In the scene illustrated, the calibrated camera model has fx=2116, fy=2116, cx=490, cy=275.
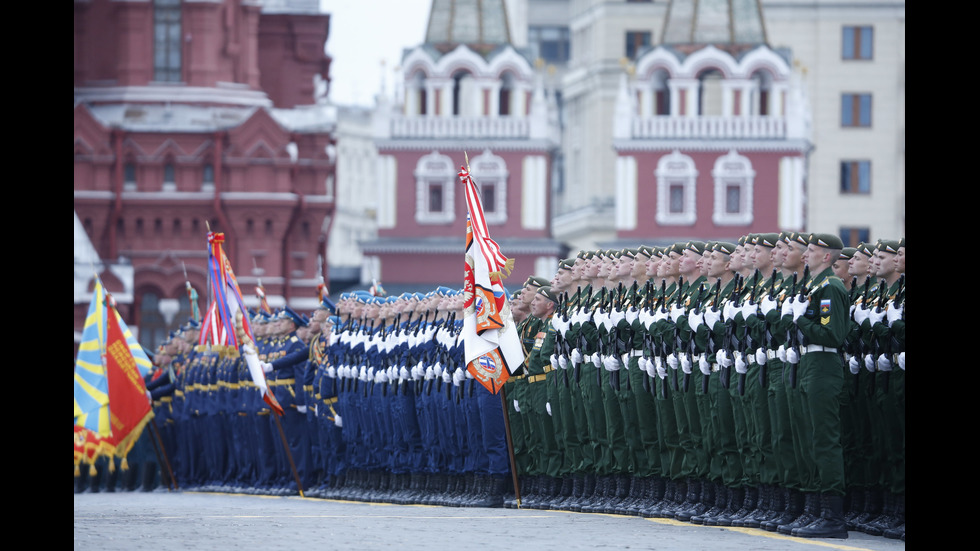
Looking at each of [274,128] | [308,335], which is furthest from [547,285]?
[274,128]

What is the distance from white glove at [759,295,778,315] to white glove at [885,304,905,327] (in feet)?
2.01

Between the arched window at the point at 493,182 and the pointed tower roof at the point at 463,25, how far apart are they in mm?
3051

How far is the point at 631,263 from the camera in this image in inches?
537

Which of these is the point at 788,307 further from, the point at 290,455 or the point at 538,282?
the point at 290,455

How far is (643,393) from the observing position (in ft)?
43.1

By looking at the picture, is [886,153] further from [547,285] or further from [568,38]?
[547,285]

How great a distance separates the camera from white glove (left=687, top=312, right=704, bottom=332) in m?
12.3

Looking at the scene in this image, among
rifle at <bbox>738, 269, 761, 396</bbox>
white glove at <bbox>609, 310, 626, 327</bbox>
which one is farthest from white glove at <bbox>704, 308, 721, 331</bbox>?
white glove at <bbox>609, 310, 626, 327</bbox>

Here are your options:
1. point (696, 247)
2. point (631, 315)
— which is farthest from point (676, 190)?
point (696, 247)

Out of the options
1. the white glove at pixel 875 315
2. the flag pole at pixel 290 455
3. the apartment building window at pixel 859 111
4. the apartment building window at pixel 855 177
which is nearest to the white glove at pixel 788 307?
the white glove at pixel 875 315

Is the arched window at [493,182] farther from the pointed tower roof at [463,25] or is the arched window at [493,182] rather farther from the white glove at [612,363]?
the white glove at [612,363]

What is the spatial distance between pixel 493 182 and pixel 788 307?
4633 cm

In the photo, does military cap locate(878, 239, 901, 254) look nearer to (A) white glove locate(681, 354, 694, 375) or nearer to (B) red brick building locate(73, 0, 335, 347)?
(A) white glove locate(681, 354, 694, 375)
